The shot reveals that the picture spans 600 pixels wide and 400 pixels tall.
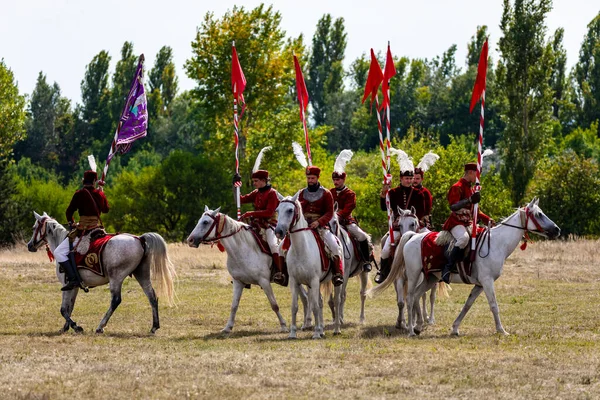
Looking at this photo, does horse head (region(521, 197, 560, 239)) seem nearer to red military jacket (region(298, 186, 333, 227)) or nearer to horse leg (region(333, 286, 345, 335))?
red military jacket (region(298, 186, 333, 227))

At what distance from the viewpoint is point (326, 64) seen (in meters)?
103

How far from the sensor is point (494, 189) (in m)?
51.1

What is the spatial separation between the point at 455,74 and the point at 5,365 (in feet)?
322

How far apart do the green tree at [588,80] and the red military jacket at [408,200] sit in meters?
74.0

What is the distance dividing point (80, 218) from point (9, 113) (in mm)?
45485

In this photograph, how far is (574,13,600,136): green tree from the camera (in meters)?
90.7

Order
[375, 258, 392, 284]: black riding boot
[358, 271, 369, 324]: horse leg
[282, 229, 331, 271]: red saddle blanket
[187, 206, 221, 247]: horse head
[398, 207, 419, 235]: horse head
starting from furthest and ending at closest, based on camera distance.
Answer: [358, 271, 369, 324]: horse leg
[375, 258, 392, 284]: black riding boot
[398, 207, 419, 235]: horse head
[187, 206, 221, 247]: horse head
[282, 229, 331, 271]: red saddle blanket

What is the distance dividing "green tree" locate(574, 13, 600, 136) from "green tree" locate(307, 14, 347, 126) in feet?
74.2

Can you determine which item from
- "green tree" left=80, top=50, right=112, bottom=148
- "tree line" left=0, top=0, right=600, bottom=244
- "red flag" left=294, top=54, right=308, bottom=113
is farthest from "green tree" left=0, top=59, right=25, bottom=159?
"red flag" left=294, top=54, right=308, bottom=113

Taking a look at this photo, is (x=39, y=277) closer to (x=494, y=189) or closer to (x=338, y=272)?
(x=338, y=272)

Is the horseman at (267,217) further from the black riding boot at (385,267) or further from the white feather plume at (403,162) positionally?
the white feather plume at (403,162)

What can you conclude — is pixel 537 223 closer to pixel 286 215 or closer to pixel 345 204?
pixel 345 204

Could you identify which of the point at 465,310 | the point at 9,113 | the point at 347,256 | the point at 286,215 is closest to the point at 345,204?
the point at 347,256

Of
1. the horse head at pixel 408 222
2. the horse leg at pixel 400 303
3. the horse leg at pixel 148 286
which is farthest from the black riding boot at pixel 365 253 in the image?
the horse leg at pixel 148 286
